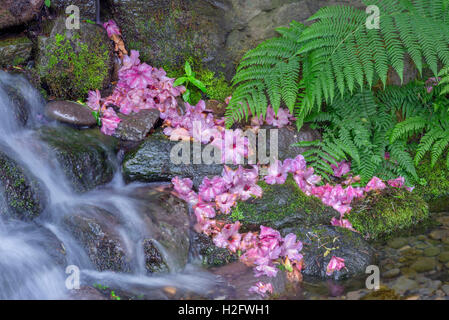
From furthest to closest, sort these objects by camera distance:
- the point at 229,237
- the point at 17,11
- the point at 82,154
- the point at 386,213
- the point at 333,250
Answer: the point at 17,11 → the point at 386,213 → the point at 82,154 → the point at 229,237 → the point at 333,250

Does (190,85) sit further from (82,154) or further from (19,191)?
(19,191)

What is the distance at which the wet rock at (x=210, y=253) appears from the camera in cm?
356

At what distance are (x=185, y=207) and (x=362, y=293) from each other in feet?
5.18

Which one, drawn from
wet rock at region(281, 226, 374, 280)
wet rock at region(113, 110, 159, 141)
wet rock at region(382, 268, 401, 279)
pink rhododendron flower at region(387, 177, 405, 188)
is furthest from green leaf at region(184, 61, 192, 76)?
wet rock at region(382, 268, 401, 279)

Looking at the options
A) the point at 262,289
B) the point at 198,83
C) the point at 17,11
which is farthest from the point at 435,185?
the point at 17,11

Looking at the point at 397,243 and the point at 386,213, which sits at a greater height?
the point at 386,213

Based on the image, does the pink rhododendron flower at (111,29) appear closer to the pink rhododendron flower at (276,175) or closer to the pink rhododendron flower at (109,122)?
the pink rhododendron flower at (109,122)

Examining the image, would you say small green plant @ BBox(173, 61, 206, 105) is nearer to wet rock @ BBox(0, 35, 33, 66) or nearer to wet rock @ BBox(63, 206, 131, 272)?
wet rock @ BBox(0, 35, 33, 66)

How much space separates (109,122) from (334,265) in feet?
8.25

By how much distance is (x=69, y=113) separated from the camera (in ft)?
14.0

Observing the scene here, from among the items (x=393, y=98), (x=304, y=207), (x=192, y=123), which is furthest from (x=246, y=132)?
(x=393, y=98)

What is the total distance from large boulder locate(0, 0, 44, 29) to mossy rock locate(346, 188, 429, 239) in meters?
3.85

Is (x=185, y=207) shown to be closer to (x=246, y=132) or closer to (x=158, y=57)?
(x=246, y=132)

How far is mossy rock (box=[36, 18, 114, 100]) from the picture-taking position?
177 inches
